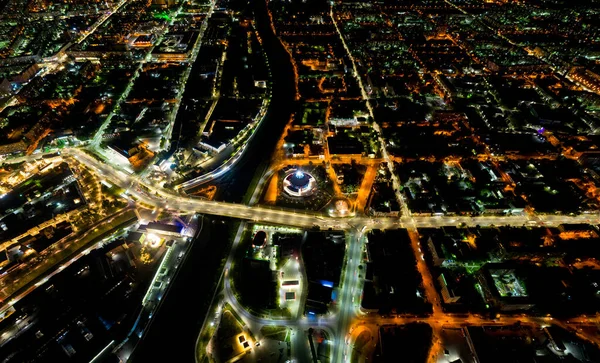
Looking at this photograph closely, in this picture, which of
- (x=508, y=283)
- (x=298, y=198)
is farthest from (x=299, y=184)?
(x=508, y=283)

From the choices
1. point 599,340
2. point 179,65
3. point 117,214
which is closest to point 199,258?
point 117,214

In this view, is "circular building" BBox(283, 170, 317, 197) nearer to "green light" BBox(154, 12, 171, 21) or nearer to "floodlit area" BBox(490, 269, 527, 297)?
"floodlit area" BBox(490, 269, 527, 297)

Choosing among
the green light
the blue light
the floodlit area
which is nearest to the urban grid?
the floodlit area

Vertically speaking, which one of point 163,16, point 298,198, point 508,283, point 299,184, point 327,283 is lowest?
point 508,283

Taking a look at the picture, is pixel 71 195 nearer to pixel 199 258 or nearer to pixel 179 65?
pixel 199 258

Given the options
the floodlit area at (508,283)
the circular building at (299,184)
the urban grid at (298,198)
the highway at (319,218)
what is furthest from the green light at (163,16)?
the floodlit area at (508,283)

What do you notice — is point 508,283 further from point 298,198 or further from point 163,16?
point 163,16

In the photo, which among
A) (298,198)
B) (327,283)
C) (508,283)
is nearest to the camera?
(327,283)

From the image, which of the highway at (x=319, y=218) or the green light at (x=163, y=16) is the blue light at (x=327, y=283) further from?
the green light at (x=163, y=16)
